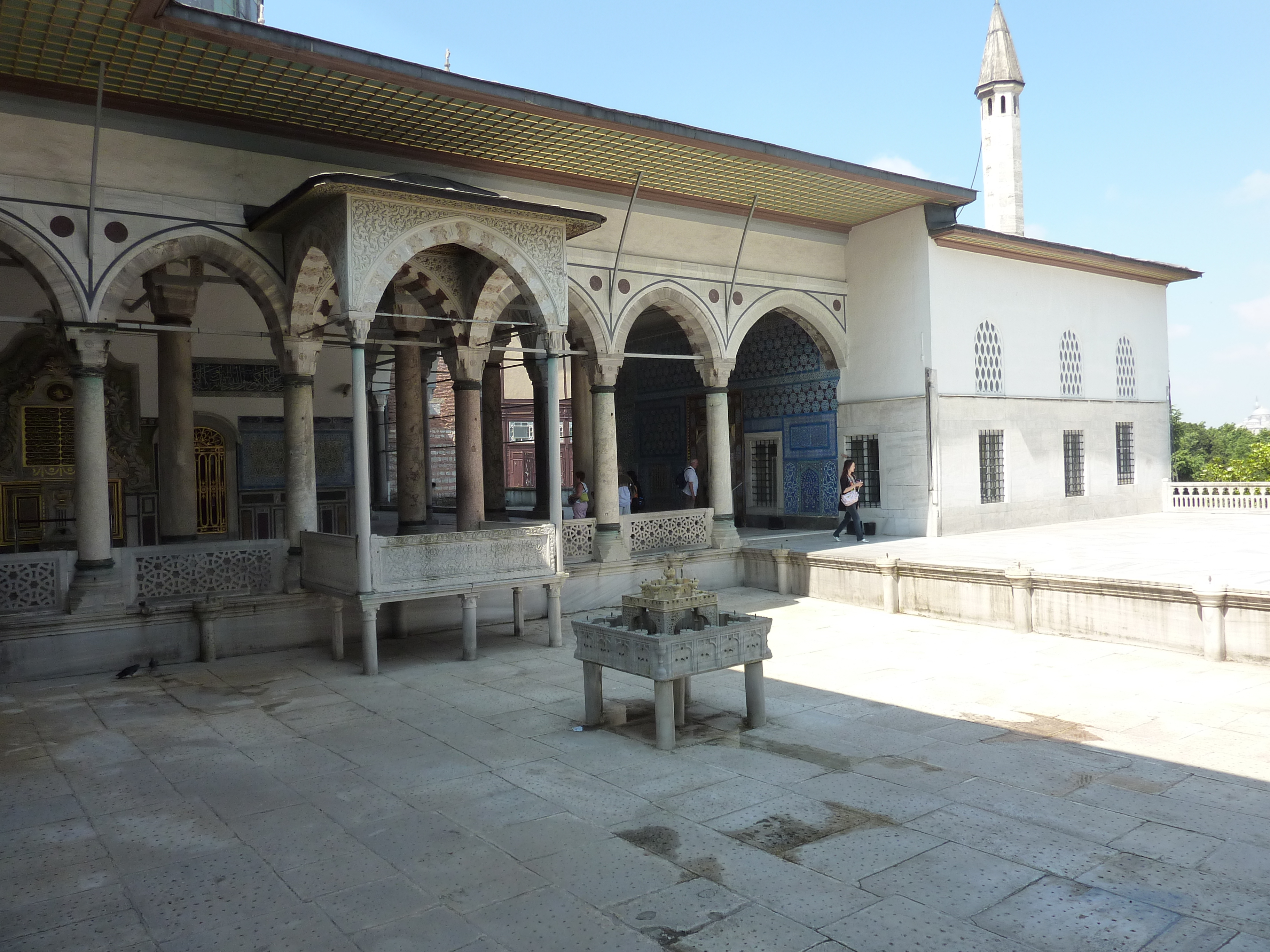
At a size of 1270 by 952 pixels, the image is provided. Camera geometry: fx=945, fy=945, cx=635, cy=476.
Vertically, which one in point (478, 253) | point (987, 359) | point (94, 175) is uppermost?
point (94, 175)

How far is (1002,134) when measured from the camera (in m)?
27.0

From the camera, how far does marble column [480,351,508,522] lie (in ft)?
43.7

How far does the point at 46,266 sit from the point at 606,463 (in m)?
5.59

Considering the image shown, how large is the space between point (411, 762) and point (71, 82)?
605 centimetres

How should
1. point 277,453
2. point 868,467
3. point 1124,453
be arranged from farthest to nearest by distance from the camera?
point 1124,453 < point 868,467 < point 277,453

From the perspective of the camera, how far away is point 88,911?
11.5 ft

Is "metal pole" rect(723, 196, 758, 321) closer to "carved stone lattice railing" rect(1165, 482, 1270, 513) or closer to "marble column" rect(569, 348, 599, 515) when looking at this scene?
"marble column" rect(569, 348, 599, 515)

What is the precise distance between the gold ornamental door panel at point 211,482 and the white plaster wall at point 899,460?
8.44 metres

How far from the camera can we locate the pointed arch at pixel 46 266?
24.2 feet

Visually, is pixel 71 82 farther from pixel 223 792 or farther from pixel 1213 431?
pixel 1213 431

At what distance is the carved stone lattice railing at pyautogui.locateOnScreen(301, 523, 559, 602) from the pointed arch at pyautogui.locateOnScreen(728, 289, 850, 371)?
4605mm

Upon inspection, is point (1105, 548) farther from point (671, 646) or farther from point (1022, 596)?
point (671, 646)

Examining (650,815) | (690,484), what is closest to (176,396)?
(690,484)

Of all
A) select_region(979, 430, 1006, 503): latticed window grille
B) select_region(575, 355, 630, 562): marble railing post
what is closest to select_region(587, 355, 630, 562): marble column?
select_region(575, 355, 630, 562): marble railing post
